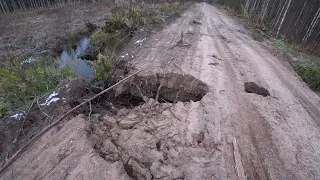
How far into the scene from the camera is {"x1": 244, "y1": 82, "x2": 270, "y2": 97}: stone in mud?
4719 mm

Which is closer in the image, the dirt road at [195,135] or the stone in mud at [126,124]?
the dirt road at [195,135]

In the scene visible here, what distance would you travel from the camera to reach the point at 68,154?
3.08 meters

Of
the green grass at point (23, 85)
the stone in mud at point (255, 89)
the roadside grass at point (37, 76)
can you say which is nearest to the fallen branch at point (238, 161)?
the stone in mud at point (255, 89)

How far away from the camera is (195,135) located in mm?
3410

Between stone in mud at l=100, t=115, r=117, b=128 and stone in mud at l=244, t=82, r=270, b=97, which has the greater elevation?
stone in mud at l=244, t=82, r=270, b=97

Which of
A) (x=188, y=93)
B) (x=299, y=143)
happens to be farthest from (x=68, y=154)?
(x=299, y=143)

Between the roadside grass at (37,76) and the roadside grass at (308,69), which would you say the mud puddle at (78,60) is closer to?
the roadside grass at (37,76)

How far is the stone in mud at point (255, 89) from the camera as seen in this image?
4719 mm

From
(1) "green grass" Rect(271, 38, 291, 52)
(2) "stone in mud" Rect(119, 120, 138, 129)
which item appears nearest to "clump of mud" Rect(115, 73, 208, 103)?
(2) "stone in mud" Rect(119, 120, 138, 129)

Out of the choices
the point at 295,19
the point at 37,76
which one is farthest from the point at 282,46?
the point at 37,76

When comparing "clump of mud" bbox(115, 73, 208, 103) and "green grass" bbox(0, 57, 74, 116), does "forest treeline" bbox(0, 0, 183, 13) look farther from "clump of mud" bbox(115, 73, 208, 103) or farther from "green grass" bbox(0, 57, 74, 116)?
"clump of mud" bbox(115, 73, 208, 103)

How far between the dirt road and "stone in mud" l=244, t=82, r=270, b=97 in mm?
114

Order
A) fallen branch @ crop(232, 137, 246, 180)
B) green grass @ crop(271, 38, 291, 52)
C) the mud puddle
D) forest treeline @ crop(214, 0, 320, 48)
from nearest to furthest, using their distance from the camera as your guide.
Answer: fallen branch @ crop(232, 137, 246, 180)
the mud puddle
green grass @ crop(271, 38, 291, 52)
forest treeline @ crop(214, 0, 320, 48)

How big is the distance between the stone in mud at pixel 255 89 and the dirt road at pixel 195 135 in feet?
0.37
